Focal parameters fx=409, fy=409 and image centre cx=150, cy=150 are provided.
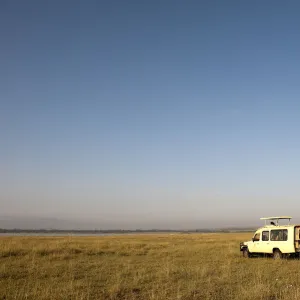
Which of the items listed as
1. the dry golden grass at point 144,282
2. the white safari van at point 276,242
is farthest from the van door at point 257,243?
the dry golden grass at point 144,282

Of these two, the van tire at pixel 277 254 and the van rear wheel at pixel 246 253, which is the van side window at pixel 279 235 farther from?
the van rear wheel at pixel 246 253

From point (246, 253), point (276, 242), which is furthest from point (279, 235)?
point (246, 253)

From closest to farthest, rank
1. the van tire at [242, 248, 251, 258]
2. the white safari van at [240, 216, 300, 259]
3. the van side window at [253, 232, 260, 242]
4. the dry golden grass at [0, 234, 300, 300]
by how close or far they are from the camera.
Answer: the dry golden grass at [0, 234, 300, 300], the white safari van at [240, 216, 300, 259], the van side window at [253, 232, 260, 242], the van tire at [242, 248, 251, 258]

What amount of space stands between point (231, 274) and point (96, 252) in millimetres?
14224

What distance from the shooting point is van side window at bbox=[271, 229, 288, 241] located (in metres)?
24.2

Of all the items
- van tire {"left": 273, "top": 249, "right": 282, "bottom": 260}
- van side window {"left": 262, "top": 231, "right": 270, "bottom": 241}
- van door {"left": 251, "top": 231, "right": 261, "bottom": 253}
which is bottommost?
van tire {"left": 273, "top": 249, "right": 282, "bottom": 260}

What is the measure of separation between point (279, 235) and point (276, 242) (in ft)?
1.51

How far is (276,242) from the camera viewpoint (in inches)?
974

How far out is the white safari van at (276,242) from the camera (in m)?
23.7

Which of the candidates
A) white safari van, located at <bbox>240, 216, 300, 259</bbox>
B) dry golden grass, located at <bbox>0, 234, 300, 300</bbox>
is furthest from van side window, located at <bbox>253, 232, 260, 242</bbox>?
dry golden grass, located at <bbox>0, 234, 300, 300</bbox>

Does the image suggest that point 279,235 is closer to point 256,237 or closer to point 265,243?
point 265,243

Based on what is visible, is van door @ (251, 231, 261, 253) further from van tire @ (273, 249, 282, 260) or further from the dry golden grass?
the dry golden grass

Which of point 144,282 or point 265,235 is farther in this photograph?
point 265,235

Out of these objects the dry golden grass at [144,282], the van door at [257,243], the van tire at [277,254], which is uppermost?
the van door at [257,243]
